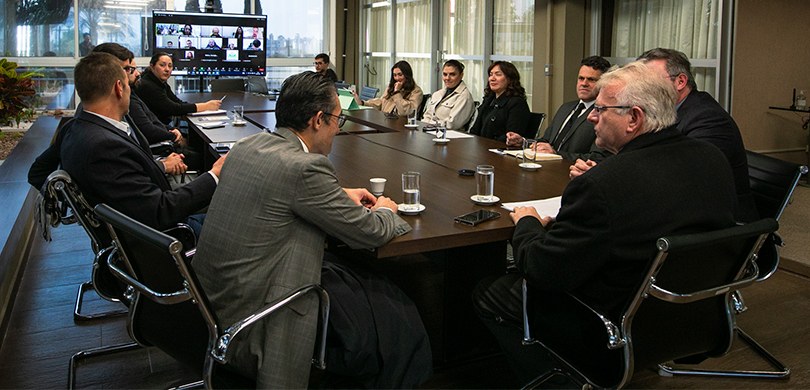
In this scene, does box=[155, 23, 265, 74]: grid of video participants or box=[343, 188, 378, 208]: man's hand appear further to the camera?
box=[155, 23, 265, 74]: grid of video participants

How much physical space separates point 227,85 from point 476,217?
289 inches

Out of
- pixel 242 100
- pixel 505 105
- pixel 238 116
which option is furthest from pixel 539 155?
pixel 242 100

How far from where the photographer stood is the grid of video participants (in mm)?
8773

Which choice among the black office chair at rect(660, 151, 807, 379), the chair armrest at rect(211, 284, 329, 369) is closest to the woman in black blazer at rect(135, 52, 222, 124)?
the chair armrest at rect(211, 284, 329, 369)

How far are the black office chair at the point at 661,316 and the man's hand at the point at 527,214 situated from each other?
29cm

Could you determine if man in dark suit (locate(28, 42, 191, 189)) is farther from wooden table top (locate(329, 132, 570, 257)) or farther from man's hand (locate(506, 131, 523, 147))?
man's hand (locate(506, 131, 523, 147))

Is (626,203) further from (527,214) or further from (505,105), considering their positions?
(505,105)

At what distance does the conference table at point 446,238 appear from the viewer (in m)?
2.25

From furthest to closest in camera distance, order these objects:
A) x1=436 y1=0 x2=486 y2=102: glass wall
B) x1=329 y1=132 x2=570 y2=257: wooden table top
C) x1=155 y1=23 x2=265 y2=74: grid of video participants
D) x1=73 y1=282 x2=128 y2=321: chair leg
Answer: x1=155 y1=23 x2=265 y2=74: grid of video participants, x1=436 y1=0 x2=486 y2=102: glass wall, x1=73 y1=282 x2=128 y2=321: chair leg, x1=329 y1=132 x2=570 y2=257: wooden table top

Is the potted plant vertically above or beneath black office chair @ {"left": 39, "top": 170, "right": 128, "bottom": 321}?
above

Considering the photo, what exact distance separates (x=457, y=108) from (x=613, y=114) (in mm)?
3673

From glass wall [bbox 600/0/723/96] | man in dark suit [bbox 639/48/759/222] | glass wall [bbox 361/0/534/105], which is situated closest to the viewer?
man in dark suit [bbox 639/48/759/222]

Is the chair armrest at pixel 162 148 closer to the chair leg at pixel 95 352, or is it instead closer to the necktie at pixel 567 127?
the chair leg at pixel 95 352

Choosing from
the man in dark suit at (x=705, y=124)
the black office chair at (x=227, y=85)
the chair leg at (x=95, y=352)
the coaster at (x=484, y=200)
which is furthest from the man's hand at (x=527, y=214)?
the black office chair at (x=227, y=85)
